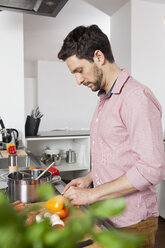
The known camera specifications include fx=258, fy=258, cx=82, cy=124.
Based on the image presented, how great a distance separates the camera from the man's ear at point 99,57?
1139 mm

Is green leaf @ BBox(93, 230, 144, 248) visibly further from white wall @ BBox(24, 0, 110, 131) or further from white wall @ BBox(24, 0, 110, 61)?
white wall @ BBox(24, 0, 110, 131)

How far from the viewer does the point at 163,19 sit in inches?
126

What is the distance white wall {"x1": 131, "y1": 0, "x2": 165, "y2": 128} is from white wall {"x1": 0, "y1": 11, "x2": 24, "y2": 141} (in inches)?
52.7

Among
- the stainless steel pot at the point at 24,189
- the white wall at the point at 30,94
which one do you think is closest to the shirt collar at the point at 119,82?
the stainless steel pot at the point at 24,189

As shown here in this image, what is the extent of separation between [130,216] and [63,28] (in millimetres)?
5052

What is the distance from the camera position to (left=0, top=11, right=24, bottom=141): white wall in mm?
2645

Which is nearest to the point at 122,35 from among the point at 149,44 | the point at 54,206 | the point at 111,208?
the point at 149,44

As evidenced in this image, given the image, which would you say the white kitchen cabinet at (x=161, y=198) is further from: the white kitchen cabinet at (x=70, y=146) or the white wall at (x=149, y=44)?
the white wall at (x=149, y=44)

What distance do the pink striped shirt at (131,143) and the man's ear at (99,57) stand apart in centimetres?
11

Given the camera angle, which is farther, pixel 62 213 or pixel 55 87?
pixel 55 87

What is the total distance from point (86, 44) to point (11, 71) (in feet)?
5.65

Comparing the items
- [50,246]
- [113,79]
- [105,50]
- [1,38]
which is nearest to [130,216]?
[113,79]

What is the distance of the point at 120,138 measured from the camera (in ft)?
3.53

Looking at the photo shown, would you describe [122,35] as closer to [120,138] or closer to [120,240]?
[120,138]
